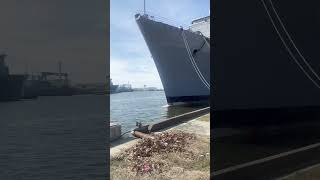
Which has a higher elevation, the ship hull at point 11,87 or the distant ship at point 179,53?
the distant ship at point 179,53

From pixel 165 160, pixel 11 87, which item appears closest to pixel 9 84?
pixel 11 87

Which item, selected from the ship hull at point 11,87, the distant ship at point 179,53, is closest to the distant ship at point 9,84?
the ship hull at point 11,87

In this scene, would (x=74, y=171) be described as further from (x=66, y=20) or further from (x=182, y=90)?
(x=182, y=90)

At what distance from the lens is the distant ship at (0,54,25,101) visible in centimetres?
206

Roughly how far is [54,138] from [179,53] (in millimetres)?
18543

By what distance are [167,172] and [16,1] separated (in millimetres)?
2780

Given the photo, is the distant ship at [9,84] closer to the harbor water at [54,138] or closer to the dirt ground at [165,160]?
the harbor water at [54,138]

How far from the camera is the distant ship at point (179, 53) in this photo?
19.6 metres

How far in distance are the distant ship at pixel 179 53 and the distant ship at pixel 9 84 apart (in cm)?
1692

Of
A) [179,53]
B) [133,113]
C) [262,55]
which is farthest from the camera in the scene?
[179,53]

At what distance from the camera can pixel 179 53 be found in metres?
20.7

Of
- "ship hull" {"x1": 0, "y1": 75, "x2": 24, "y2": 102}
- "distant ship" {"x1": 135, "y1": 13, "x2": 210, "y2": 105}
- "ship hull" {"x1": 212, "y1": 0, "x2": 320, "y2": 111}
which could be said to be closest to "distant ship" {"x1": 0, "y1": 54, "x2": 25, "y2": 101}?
"ship hull" {"x1": 0, "y1": 75, "x2": 24, "y2": 102}

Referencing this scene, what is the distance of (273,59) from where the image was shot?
477 centimetres

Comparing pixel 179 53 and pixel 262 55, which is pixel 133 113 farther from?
pixel 262 55
